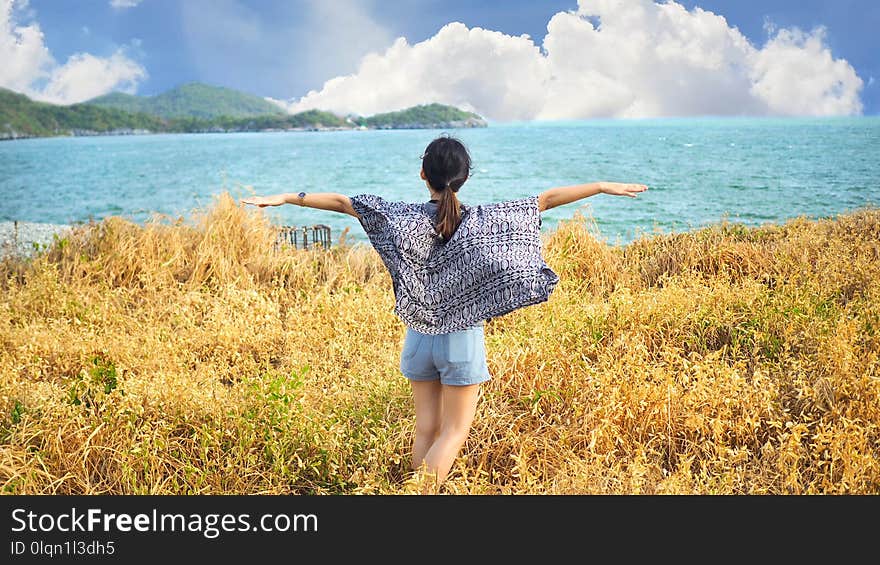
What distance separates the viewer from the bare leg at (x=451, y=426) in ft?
8.73

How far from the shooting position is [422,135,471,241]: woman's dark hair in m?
2.58

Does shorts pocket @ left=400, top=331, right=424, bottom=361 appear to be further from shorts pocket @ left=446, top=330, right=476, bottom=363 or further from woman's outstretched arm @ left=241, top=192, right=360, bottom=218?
woman's outstretched arm @ left=241, top=192, right=360, bottom=218

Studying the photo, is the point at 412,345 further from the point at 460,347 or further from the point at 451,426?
the point at 451,426

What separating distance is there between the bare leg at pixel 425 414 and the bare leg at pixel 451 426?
0.26 feet

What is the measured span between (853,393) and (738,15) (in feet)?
72.3

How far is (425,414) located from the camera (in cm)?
282

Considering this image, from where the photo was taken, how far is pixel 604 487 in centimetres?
271

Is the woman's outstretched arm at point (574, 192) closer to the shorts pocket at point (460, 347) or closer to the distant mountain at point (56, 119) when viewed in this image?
the shorts pocket at point (460, 347)

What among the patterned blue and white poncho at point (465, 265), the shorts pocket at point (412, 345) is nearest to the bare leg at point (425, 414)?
the shorts pocket at point (412, 345)

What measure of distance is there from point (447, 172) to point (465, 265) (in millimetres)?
331

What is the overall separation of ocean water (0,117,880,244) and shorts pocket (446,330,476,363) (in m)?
0.62

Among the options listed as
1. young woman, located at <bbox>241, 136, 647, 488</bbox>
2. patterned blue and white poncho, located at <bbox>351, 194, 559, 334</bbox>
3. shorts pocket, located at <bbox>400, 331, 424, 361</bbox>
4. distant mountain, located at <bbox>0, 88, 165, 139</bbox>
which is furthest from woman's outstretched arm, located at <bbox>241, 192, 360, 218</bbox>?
distant mountain, located at <bbox>0, 88, 165, 139</bbox>
